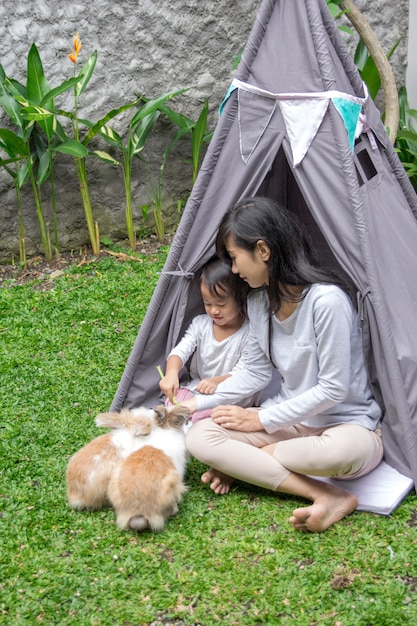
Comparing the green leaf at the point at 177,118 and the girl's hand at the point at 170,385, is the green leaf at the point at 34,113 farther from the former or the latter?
the girl's hand at the point at 170,385

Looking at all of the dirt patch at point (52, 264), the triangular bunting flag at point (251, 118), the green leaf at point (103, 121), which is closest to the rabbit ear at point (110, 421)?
the triangular bunting flag at point (251, 118)

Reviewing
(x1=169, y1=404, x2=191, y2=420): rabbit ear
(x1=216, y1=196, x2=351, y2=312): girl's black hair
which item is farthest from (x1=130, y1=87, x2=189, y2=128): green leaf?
(x1=169, y1=404, x2=191, y2=420): rabbit ear

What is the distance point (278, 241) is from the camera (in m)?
2.97

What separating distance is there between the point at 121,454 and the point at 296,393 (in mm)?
757

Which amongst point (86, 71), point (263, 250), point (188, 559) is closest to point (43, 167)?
point (86, 71)

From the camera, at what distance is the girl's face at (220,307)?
338 centimetres

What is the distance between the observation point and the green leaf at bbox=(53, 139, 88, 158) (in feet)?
16.7

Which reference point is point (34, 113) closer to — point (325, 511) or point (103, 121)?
point (103, 121)

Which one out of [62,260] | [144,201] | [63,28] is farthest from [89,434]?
[63,28]

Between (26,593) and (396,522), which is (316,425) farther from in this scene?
(26,593)

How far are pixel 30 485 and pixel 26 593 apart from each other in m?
0.69

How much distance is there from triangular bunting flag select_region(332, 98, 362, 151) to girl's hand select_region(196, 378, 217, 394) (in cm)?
118

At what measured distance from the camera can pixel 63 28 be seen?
540 centimetres

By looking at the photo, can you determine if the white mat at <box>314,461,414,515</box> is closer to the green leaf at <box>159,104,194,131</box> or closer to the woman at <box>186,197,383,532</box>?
the woman at <box>186,197,383,532</box>
